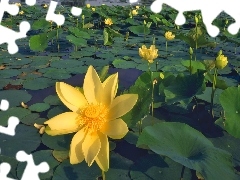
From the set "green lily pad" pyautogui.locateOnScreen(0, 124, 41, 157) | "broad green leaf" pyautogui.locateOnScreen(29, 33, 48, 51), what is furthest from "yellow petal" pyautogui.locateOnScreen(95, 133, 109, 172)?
"broad green leaf" pyautogui.locateOnScreen(29, 33, 48, 51)

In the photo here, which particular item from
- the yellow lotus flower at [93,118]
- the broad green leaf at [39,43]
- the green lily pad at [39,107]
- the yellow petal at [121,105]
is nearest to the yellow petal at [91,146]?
the yellow lotus flower at [93,118]

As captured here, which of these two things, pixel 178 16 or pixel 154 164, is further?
pixel 178 16

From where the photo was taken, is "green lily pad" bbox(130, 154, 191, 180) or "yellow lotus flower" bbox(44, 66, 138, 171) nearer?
"yellow lotus flower" bbox(44, 66, 138, 171)

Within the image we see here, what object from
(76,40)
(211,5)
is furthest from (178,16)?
(76,40)

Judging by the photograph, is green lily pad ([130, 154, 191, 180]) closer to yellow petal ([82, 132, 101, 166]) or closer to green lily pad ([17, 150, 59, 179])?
yellow petal ([82, 132, 101, 166])

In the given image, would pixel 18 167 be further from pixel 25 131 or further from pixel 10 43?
pixel 10 43

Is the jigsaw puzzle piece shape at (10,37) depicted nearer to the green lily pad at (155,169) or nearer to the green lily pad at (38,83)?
the green lily pad at (38,83)
